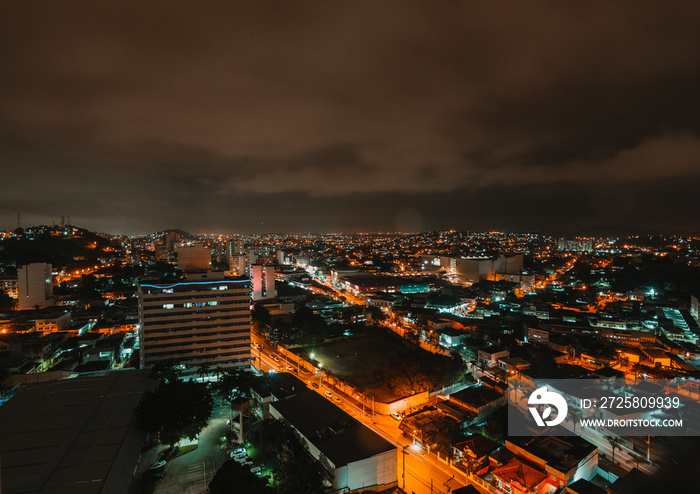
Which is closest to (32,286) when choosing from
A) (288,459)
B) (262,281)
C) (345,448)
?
(262,281)

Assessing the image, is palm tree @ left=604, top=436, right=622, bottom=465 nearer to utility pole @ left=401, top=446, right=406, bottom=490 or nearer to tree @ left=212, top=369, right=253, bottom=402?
utility pole @ left=401, top=446, right=406, bottom=490

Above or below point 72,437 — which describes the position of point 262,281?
above

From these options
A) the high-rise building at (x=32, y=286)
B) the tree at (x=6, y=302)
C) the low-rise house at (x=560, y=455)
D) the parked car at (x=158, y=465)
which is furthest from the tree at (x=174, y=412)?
the tree at (x=6, y=302)

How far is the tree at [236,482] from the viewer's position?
677cm

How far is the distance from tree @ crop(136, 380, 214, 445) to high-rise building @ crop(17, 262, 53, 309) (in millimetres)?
18853

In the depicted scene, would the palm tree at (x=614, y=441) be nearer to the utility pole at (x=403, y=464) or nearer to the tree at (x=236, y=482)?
the utility pole at (x=403, y=464)

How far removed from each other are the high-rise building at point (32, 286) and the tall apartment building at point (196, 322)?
45.4 ft

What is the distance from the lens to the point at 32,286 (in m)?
22.5

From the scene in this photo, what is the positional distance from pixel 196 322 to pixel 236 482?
30.8 feet

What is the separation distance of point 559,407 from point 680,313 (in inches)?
670

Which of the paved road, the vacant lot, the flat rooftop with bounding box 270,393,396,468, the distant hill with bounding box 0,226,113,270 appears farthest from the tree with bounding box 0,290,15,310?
the flat rooftop with bounding box 270,393,396,468

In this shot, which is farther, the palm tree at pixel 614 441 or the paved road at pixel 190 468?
the palm tree at pixel 614 441

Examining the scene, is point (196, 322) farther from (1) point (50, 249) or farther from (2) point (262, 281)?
(1) point (50, 249)

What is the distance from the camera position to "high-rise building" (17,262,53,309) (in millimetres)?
22281
